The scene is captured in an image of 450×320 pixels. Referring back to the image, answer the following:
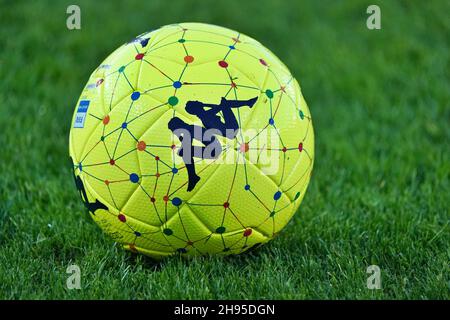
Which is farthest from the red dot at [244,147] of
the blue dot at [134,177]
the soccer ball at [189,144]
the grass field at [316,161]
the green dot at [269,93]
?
the grass field at [316,161]

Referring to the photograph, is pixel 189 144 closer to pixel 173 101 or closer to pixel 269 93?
pixel 173 101

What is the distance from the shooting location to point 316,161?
14.6ft

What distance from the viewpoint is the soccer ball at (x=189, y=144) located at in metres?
2.67

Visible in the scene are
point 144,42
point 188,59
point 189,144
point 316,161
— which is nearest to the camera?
point 189,144

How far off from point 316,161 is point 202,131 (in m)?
1.97

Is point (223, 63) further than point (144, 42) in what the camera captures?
No

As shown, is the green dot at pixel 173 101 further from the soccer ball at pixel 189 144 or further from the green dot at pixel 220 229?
the green dot at pixel 220 229

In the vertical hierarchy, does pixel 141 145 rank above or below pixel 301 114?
below

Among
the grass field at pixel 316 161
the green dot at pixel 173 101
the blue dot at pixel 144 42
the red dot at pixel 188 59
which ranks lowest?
the grass field at pixel 316 161

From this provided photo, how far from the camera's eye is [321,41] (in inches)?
251

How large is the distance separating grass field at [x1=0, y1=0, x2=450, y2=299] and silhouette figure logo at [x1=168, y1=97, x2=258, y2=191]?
0.55 metres

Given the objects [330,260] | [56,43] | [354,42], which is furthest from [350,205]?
[56,43]

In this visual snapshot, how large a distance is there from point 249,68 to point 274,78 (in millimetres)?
139

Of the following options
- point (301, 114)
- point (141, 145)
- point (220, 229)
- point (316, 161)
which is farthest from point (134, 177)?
point (316, 161)
